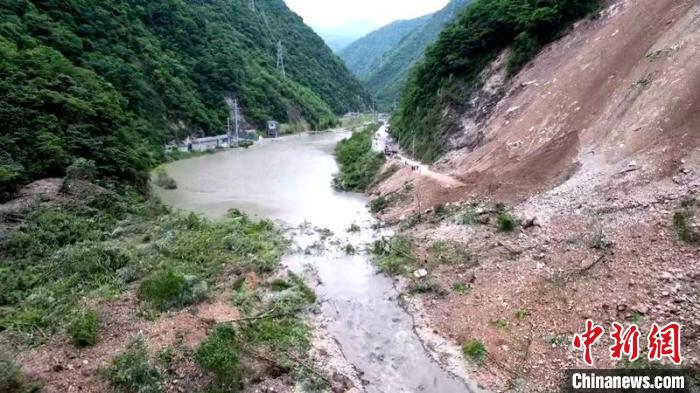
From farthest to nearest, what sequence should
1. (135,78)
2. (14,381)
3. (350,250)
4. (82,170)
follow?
(135,78)
(82,170)
(350,250)
(14,381)

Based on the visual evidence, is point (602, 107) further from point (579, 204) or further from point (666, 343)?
point (666, 343)

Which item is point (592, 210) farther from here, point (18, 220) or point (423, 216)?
point (18, 220)

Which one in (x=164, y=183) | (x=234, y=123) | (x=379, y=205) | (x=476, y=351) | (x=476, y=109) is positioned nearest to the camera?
(x=476, y=351)

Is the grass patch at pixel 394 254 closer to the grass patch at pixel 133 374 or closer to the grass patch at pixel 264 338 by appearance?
the grass patch at pixel 264 338

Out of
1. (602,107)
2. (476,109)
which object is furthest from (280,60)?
(602,107)

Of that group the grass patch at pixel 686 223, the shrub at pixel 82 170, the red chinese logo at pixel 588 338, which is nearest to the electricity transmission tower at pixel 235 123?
the shrub at pixel 82 170

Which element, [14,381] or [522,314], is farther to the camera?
[522,314]
